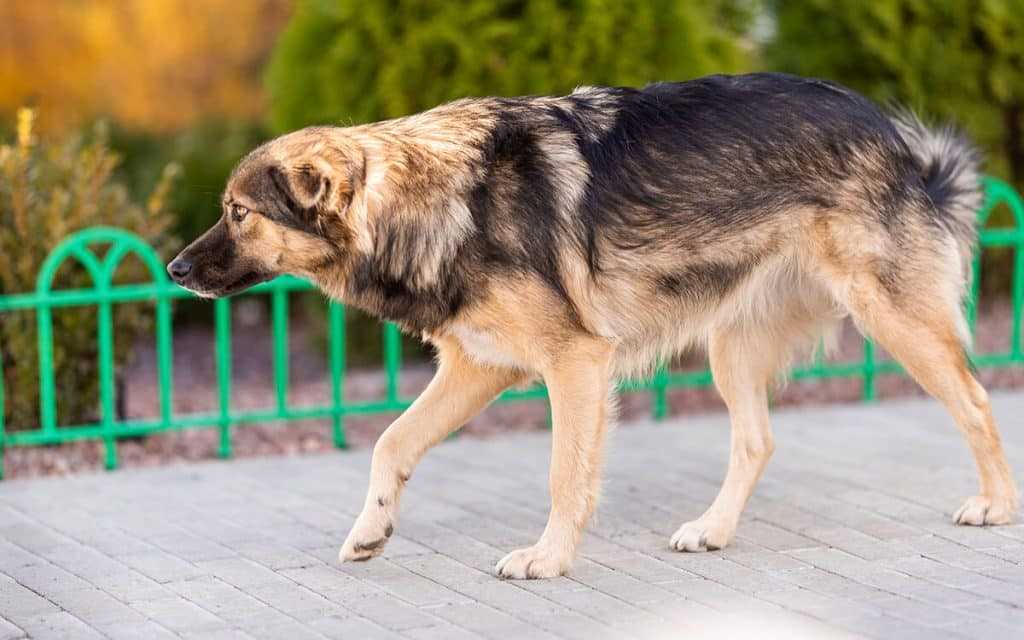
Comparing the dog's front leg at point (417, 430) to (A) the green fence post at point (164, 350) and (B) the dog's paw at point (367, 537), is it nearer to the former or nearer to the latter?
(B) the dog's paw at point (367, 537)

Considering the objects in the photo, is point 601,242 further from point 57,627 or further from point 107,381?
point 107,381

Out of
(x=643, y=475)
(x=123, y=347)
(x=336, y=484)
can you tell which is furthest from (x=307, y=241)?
(x=123, y=347)

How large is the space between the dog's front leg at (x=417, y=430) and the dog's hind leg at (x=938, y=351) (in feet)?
4.26

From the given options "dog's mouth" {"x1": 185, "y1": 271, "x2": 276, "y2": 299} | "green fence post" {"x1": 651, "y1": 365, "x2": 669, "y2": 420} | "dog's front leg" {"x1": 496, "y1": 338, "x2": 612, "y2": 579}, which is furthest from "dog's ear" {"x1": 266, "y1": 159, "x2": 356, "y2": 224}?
"green fence post" {"x1": 651, "y1": 365, "x2": 669, "y2": 420}

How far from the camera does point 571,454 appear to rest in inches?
197

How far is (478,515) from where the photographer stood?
5.96m

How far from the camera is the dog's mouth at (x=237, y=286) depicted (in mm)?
4996

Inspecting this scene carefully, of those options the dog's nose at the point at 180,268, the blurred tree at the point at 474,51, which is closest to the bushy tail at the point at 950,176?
the blurred tree at the point at 474,51

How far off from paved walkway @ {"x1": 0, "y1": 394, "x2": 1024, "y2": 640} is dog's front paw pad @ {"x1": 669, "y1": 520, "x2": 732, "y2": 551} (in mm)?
57

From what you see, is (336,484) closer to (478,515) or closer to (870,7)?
(478,515)

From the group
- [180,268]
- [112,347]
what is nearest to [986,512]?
[180,268]

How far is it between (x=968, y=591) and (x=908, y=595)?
207mm

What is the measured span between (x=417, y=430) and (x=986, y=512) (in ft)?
7.09

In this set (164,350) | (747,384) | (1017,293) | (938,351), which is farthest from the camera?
(1017,293)
